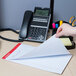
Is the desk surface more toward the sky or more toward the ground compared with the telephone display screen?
more toward the ground

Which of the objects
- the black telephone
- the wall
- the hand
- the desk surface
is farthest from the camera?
the wall

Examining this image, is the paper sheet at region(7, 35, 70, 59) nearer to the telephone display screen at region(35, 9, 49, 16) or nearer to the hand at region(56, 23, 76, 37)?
the hand at region(56, 23, 76, 37)

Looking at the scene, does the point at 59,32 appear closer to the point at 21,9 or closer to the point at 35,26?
the point at 35,26

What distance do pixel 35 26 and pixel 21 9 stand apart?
0.21m

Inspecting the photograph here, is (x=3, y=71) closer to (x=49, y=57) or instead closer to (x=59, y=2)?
(x=49, y=57)

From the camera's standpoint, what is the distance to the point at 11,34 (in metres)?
1.06

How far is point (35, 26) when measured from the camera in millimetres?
980

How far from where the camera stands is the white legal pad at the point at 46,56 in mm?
702

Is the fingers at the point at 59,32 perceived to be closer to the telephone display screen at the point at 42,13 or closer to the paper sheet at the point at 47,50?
the paper sheet at the point at 47,50

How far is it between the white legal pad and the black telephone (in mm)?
140

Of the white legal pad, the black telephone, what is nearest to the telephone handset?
the black telephone

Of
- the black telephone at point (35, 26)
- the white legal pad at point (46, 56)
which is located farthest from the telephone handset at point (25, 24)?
the white legal pad at point (46, 56)

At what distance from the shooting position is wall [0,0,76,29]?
1.09 meters

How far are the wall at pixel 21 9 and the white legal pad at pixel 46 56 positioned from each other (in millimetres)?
366
